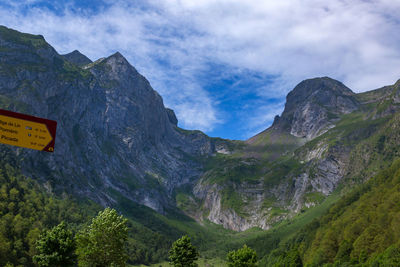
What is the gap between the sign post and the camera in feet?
48.9

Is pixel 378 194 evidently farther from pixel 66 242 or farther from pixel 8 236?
pixel 8 236

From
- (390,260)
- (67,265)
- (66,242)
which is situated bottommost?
(390,260)

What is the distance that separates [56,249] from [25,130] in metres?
31.9

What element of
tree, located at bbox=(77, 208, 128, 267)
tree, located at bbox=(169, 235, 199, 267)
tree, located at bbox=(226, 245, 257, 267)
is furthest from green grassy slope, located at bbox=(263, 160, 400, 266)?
tree, located at bbox=(77, 208, 128, 267)

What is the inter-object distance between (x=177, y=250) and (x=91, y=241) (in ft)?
82.3

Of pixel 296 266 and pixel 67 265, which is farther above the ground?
pixel 67 265

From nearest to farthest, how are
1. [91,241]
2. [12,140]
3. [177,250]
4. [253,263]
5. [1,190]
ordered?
[12,140], [91,241], [177,250], [253,263], [1,190]

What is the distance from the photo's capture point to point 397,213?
124000 mm

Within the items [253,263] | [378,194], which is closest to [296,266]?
[378,194]

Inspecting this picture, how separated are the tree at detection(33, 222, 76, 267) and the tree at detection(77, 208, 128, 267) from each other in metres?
2.98

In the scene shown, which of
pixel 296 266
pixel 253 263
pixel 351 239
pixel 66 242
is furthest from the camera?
pixel 296 266

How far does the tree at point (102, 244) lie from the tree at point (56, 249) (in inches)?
117

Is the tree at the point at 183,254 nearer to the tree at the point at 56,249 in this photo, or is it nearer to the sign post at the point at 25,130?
the tree at the point at 56,249

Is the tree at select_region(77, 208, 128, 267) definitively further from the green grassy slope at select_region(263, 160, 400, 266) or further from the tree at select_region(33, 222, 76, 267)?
the green grassy slope at select_region(263, 160, 400, 266)
